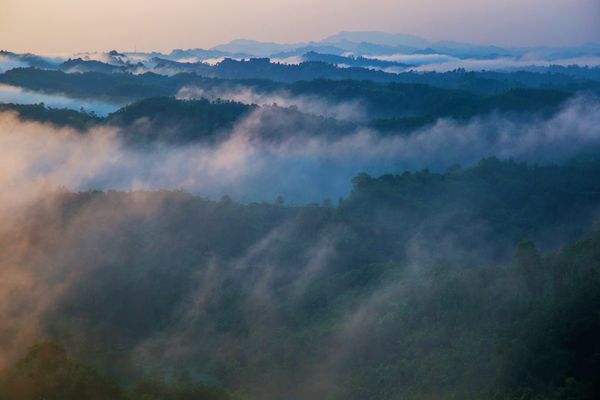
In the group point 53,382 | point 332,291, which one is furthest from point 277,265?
point 53,382

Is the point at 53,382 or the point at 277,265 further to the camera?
the point at 277,265

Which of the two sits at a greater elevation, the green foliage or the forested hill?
the green foliage

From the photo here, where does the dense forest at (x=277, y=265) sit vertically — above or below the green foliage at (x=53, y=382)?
below

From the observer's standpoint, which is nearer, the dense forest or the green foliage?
the green foliage

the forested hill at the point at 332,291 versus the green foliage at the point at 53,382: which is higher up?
the green foliage at the point at 53,382

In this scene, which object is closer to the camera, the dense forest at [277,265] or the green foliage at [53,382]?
the green foliage at [53,382]

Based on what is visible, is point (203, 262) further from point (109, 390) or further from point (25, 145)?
point (25, 145)

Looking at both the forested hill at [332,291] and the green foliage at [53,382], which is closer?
the green foliage at [53,382]

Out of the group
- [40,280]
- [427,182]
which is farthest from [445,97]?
[40,280]

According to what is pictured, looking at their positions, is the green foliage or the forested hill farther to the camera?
the forested hill

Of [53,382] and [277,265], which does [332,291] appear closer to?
[277,265]

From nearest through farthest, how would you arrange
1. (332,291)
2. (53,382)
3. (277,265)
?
(53,382) < (332,291) < (277,265)
